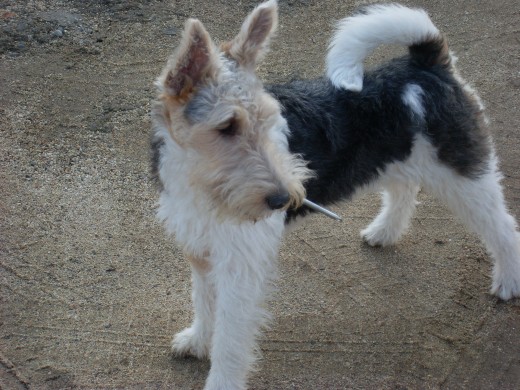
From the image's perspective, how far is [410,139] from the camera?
357 cm

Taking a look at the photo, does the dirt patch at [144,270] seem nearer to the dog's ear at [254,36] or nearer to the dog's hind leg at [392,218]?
the dog's hind leg at [392,218]

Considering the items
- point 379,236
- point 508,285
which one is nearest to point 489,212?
point 508,285

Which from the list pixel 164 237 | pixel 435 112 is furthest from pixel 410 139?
pixel 164 237

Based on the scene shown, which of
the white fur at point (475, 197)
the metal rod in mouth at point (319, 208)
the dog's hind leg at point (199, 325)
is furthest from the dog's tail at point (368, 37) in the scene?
A: the dog's hind leg at point (199, 325)

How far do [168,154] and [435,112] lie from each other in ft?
5.12

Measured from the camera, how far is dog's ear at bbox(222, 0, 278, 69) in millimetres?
2943

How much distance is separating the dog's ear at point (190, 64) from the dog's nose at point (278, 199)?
60 cm

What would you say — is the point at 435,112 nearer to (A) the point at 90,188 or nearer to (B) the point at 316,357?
(B) the point at 316,357

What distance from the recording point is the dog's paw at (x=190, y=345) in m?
3.68

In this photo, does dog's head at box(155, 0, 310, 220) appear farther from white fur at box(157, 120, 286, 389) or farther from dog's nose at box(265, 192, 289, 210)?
white fur at box(157, 120, 286, 389)

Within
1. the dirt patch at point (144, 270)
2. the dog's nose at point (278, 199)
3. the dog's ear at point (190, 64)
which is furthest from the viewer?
the dirt patch at point (144, 270)

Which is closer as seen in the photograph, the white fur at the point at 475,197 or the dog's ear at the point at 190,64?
the dog's ear at the point at 190,64

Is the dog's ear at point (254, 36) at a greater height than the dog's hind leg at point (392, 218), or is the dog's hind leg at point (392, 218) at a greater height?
the dog's ear at point (254, 36)

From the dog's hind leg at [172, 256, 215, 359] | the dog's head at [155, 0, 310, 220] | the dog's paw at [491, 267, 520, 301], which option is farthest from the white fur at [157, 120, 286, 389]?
the dog's paw at [491, 267, 520, 301]
